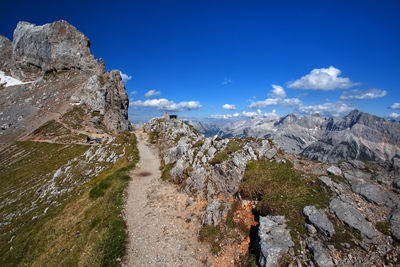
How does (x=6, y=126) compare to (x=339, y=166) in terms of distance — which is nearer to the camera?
(x=339, y=166)

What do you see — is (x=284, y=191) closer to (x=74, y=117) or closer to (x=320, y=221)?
(x=320, y=221)

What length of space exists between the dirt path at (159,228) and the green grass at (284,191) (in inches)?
300

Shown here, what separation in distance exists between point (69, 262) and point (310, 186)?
81.1 ft

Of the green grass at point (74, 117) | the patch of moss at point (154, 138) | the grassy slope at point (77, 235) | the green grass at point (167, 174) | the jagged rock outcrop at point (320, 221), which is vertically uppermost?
the green grass at point (74, 117)

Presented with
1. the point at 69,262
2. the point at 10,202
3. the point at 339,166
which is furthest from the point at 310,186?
the point at 10,202

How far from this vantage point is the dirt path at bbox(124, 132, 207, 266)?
54.2ft

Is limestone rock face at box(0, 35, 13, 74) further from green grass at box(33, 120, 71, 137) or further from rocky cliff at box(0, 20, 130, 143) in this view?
green grass at box(33, 120, 71, 137)

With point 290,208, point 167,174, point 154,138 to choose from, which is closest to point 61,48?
point 154,138

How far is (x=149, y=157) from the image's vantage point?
4391 cm

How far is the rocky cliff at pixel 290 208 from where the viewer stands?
12945 mm

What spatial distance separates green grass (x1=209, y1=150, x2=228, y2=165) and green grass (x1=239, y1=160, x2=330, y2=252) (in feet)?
12.3

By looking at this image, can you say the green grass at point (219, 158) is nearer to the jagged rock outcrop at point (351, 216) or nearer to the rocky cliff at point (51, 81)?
the jagged rock outcrop at point (351, 216)

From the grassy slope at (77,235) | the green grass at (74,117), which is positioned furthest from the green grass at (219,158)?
the green grass at (74,117)

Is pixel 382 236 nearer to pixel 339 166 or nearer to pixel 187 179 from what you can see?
pixel 339 166
